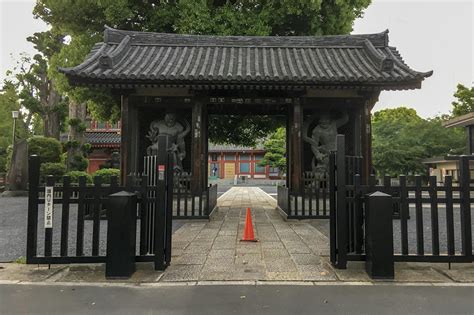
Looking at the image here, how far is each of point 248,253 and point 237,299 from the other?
2.05m

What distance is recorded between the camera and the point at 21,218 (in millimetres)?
10156

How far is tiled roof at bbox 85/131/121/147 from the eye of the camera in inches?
1126

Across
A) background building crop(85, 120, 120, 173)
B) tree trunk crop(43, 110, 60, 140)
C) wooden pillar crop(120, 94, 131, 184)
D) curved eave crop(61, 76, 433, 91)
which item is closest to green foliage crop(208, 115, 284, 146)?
wooden pillar crop(120, 94, 131, 184)

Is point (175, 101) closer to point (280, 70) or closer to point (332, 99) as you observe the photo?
point (280, 70)

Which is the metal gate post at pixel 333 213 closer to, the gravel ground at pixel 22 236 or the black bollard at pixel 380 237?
the black bollard at pixel 380 237

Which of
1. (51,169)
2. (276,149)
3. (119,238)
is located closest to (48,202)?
(119,238)

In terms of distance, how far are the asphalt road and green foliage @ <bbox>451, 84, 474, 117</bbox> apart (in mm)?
31774

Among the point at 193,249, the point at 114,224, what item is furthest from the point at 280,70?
the point at 114,224

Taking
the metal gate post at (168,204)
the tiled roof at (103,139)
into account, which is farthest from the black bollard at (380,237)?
the tiled roof at (103,139)

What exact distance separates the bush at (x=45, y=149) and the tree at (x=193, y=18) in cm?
522

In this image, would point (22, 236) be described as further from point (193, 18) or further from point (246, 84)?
point (193, 18)

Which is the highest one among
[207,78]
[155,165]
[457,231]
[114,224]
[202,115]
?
[207,78]

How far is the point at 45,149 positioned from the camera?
18.3 meters

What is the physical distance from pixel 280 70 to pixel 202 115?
2.67 metres
